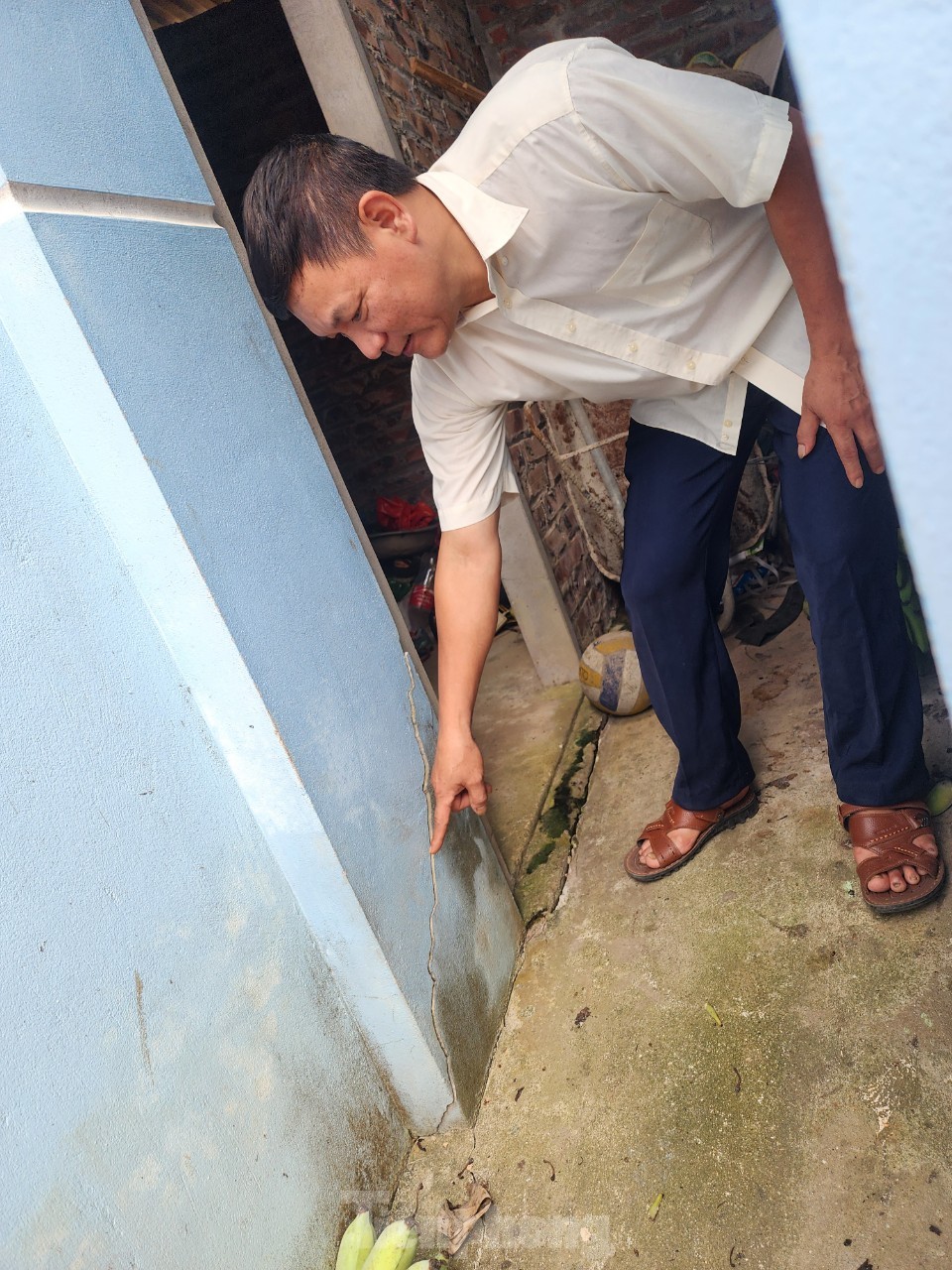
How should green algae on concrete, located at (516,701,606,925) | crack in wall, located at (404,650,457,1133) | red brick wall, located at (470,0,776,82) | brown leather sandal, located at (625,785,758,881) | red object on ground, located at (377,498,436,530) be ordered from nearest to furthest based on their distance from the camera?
crack in wall, located at (404,650,457,1133) < brown leather sandal, located at (625,785,758,881) < green algae on concrete, located at (516,701,606,925) < red brick wall, located at (470,0,776,82) < red object on ground, located at (377,498,436,530)

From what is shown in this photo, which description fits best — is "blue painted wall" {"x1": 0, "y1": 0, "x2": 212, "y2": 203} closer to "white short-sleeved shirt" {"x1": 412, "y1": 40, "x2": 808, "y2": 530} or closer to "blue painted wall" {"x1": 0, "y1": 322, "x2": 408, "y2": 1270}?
"blue painted wall" {"x1": 0, "y1": 322, "x2": 408, "y2": 1270}

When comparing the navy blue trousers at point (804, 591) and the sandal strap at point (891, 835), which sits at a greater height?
the navy blue trousers at point (804, 591)

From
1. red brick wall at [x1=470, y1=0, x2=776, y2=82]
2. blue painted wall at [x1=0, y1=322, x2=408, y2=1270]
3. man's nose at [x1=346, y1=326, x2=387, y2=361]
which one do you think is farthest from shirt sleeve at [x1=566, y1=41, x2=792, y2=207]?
red brick wall at [x1=470, y1=0, x2=776, y2=82]

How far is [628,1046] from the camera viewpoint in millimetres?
1836

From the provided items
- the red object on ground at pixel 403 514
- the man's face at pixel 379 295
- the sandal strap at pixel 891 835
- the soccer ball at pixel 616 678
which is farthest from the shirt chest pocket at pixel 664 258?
the red object on ground at pixel 403 514

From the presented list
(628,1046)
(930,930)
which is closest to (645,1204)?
(628,1046)

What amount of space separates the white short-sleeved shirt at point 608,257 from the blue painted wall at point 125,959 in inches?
29.8

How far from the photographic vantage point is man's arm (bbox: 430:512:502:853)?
72.1 inches

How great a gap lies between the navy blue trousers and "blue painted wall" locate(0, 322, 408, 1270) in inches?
40.8

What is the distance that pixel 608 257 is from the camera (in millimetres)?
1606

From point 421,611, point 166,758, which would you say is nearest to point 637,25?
point 421,611

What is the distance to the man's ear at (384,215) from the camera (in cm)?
143

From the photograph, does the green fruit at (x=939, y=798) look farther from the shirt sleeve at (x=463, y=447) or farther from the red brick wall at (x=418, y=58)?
the red brick wall at (x=418, y=58)

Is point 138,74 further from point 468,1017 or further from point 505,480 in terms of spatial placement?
point 468,1017
